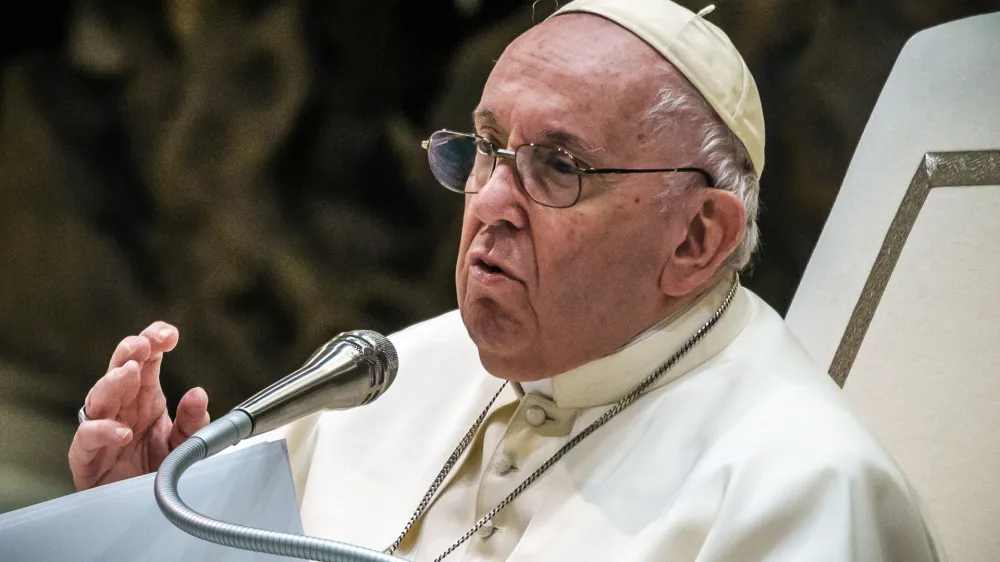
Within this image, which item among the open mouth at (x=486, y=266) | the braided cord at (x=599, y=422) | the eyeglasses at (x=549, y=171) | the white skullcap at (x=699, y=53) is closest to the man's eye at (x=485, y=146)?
the eyeglasses at (x=549, y=171)

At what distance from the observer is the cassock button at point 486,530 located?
6.12 feet

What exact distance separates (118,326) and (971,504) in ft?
7.85

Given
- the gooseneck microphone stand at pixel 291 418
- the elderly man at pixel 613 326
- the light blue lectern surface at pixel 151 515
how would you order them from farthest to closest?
1. the elderly man at pixel 613 326
2. the light blue lectern surface at pixel 151 515
3. the gooseneck microphone stand at pixel 291 418

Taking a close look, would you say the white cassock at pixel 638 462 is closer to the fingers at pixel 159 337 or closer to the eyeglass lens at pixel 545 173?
the eyeglass lens at pixel 545 173

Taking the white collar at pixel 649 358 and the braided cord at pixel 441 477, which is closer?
the white collar at pixel 649 358

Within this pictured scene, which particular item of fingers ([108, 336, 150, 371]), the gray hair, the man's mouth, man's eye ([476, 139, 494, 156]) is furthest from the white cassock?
fingers ([108, 336, 150, 371])

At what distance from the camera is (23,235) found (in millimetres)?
2590

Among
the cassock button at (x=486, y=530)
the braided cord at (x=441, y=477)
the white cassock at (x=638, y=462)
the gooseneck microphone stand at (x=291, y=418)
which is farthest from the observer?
the braided cord at (x=441, y=477)

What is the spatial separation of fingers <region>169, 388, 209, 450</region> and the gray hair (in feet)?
3.62

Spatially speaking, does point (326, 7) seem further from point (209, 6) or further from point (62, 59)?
point (62, 59)

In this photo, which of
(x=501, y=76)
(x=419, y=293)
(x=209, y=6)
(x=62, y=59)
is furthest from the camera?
(x=419, y=293)

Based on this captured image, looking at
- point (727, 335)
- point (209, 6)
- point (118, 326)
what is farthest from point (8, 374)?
point (727, 335)

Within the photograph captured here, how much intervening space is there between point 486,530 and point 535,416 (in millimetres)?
263

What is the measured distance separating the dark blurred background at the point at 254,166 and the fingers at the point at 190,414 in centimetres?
91
